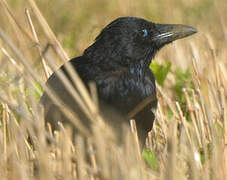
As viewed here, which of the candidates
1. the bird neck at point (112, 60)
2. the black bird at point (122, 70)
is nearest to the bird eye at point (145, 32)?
the black bird at point (122, 70)

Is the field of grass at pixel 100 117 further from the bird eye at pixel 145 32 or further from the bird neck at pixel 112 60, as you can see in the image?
the bird eye at pixel 145 32

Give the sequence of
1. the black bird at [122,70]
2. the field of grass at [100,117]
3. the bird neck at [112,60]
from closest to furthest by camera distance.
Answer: the field of grass at [100,117] → the black bird at [122,70] → the bird neck at [112,60]

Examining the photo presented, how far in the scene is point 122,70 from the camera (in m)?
4.43

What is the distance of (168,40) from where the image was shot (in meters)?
4.67

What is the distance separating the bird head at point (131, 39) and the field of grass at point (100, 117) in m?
0.27

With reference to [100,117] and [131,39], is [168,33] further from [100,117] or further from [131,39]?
[100,117]

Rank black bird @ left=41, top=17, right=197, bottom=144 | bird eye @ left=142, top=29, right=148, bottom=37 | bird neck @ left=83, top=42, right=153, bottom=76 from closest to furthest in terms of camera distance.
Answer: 1. black bird @ left=41, top=17, right=197, bottom=144
2. bird neck @ left=83, top=42, right=153, bottom=76
3. bird eye @ left=142, top=29, right=148, bottom=37

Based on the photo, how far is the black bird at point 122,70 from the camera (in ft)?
14.0

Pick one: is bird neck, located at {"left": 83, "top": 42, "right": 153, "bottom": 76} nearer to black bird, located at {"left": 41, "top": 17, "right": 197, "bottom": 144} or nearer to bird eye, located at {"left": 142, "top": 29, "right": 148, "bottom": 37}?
black bird, located at {"left": 41, "top": 17, "right": 197, "bottom": 144}

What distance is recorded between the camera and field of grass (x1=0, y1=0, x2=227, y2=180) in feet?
10.1

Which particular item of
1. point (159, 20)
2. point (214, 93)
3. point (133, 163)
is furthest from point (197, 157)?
point (159, 20)

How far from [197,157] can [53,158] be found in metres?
0.84

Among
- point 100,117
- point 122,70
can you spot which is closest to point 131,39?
point 122,70

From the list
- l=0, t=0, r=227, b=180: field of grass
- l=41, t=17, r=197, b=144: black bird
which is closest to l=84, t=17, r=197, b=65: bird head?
l=41, t=17, r=197, b=144: black bird
